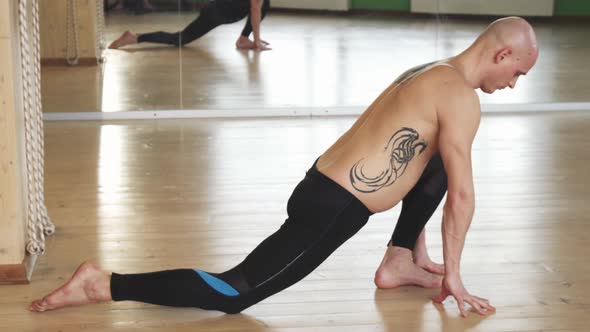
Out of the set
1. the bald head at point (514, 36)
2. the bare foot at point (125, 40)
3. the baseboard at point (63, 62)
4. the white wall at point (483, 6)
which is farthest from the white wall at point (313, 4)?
the bald head at point (514, 36)

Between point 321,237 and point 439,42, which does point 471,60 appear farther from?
point 439,42

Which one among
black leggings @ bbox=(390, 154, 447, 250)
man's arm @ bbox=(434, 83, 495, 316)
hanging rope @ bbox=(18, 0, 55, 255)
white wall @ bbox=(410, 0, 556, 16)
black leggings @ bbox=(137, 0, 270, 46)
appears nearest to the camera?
man's arm @ bbox=(434, 83, 495, 316)

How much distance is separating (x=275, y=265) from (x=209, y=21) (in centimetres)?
301

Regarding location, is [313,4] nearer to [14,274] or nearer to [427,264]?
[427,264]

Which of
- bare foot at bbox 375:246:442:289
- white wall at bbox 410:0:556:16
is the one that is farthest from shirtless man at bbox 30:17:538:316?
white wall at bbox 410:0:556:16

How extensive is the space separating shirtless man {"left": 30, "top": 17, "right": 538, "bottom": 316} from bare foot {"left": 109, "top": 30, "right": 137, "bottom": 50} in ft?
9.54

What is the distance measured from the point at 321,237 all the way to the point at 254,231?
90cm

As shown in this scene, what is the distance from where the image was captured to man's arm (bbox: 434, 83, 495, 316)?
2475 mm

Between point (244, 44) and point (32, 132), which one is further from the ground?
point (32, 132)

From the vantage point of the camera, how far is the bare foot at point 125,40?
5.31m

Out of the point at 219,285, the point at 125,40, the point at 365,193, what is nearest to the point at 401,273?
the point at 365,193

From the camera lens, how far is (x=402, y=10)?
5488 mm

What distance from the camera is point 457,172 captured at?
8.25ft

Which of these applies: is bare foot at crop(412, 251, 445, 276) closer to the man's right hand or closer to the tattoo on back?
the man's right hand
